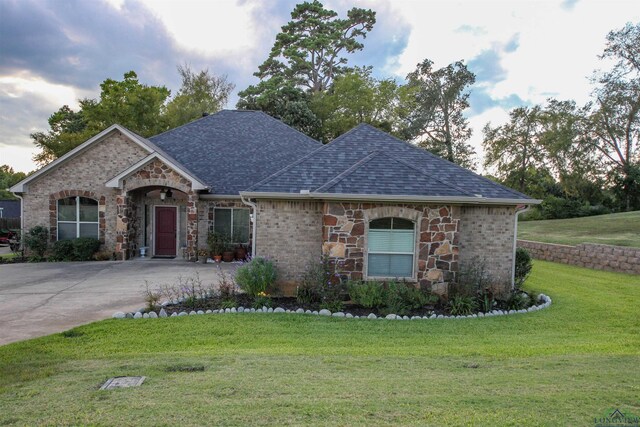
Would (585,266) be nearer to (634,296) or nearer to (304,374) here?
(634,296)

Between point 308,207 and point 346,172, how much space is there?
136cm

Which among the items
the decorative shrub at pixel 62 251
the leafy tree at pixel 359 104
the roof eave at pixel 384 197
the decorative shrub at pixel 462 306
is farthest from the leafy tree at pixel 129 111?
the decorative shrub at pixel 462 306

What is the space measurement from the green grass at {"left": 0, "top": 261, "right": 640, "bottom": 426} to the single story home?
2.13 metres

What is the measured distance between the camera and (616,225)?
23047 millimetres

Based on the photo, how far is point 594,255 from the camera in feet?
51.2

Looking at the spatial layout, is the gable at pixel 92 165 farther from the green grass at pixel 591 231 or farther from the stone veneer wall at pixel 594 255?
the green grass at pixel 591 231

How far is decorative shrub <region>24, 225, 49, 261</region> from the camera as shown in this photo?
14.7 m

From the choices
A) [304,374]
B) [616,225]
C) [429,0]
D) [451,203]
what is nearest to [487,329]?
[451,203]

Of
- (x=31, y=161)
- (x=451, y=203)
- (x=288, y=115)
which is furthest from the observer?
(x=31, y=161)

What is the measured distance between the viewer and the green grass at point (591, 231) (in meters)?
19.2

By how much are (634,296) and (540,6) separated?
10361 millimetres

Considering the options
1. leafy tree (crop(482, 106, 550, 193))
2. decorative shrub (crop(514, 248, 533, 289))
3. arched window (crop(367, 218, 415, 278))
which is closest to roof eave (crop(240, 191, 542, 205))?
arched window (crop(367, 218, 415, 278))

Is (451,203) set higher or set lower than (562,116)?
lower

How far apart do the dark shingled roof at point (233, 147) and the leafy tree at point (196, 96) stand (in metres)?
13.6
